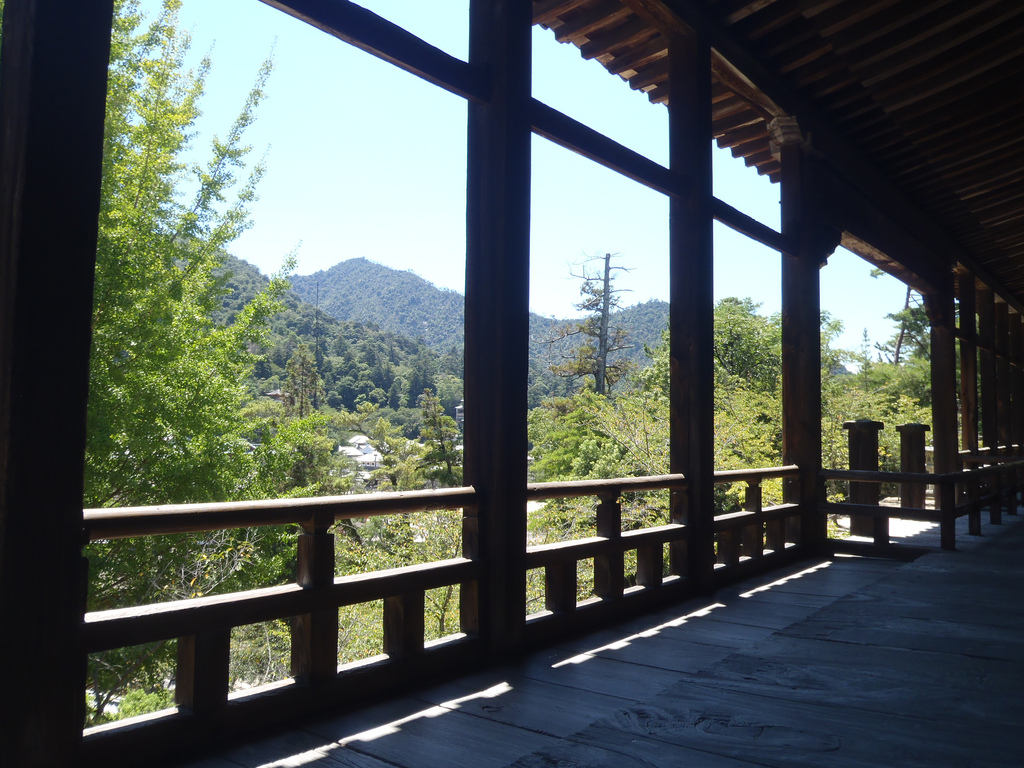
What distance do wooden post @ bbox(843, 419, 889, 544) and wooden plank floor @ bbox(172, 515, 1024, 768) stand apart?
1776mm

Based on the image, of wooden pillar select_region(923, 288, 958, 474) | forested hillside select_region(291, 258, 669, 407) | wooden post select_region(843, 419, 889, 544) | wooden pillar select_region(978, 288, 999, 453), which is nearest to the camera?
wooden post select_region(843, 419, 889, 544)

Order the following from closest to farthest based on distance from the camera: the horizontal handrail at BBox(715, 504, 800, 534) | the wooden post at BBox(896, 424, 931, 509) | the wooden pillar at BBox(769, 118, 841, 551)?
the horizontal handrail at BBox(715, 504, 800, 534)
the wooden pillar at BBox(769, 118, 841, 551)
the wooden post at BBox(896, 424, 931, 509)

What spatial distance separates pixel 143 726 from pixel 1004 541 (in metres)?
5.56

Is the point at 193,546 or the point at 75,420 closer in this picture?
the point at 75,420

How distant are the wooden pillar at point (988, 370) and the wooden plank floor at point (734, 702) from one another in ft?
22.9

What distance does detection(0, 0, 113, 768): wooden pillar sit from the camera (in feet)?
4.75

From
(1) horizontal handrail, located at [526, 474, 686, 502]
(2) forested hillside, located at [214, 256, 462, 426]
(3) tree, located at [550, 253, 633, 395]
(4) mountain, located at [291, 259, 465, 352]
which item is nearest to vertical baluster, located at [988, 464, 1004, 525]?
(1) horizontal handrail, located at [526, 474, 686, 502]

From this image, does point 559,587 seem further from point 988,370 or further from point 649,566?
point 988,370

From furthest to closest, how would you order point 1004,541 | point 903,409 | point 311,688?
point 903,409 → point 1004,541 → point 311,688

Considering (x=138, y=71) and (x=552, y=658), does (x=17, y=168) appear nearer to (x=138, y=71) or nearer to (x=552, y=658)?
(x=552, y=658)

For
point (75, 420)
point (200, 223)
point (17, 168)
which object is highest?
point (200, 223)

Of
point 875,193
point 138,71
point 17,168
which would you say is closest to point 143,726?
point 17,168

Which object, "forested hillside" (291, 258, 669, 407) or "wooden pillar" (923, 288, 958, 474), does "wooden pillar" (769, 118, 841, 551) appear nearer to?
"wooden pillar" (923, 288, 958, 474)

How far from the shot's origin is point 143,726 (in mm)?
1663
